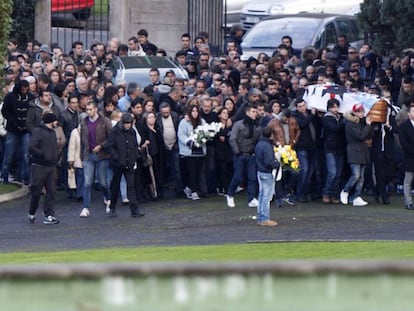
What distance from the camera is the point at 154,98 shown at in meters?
20.8

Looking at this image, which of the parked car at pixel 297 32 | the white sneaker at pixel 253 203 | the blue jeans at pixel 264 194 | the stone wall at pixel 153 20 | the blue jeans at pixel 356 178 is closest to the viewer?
the blue jeans at pixel 264 194

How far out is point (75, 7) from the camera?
32062mm

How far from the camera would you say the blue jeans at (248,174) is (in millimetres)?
18625

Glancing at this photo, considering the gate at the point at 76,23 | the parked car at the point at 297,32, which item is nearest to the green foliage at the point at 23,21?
the gate at the point at 76,23

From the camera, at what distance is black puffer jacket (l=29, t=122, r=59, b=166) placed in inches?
664

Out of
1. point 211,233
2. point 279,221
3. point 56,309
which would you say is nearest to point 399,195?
point 279,221

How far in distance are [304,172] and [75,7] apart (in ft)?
48.1

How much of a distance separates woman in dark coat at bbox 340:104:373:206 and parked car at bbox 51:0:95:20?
540 inches

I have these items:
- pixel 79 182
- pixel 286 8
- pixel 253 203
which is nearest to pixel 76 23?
pixel 286 8

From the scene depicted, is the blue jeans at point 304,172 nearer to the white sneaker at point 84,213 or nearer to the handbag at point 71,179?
the white sneaker at point 84,213

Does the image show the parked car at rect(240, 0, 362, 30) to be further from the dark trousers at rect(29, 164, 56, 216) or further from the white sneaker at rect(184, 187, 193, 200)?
the dark trousers at rect(29, 164, 56, 216)

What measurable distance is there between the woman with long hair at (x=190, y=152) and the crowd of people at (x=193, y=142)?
0.02 metres

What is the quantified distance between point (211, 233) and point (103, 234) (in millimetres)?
1517

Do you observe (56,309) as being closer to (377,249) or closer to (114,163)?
(377,249)
